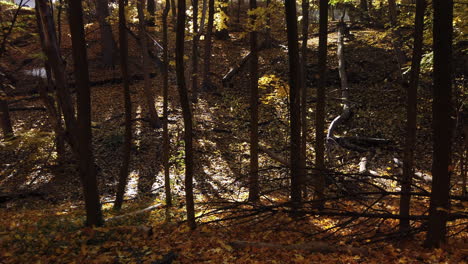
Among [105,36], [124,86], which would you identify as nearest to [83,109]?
[124,86]

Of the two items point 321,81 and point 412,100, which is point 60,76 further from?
point 412,100

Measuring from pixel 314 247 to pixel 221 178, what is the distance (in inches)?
261

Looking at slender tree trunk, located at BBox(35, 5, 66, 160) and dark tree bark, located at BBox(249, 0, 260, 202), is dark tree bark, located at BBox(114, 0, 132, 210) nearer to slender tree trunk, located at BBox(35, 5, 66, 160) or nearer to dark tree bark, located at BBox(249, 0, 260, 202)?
slender tree trunk, located at BBox(35, 5, 66, 160)

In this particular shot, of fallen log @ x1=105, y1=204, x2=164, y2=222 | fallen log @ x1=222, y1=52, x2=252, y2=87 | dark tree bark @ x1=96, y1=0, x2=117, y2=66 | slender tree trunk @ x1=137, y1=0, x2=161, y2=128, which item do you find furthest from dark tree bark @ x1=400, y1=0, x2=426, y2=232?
dark tree bark @ x1=96, y1=0, x2=117, y2=66

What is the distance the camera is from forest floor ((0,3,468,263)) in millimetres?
6469

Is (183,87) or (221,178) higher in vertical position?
(183,87)

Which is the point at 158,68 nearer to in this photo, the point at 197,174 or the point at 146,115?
the point at 146,115

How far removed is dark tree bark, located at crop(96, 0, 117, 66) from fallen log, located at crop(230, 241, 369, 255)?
18.3 meters

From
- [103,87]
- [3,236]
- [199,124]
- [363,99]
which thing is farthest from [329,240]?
[103,87]

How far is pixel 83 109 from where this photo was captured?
6.84 meters

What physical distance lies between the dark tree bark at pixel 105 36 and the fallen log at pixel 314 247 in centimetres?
1831

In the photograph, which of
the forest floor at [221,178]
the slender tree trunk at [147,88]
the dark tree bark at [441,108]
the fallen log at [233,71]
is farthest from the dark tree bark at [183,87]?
the fallen log at [233,71]

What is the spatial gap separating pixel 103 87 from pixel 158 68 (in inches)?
159

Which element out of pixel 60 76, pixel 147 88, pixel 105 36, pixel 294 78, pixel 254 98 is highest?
pixel 105 36
